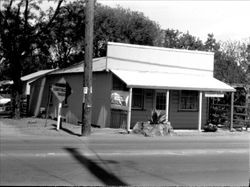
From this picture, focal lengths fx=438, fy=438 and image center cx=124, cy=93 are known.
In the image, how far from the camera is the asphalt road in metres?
8.73

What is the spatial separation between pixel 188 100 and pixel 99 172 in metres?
16.8

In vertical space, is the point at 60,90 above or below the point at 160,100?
above

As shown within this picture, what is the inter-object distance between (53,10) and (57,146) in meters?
16.6

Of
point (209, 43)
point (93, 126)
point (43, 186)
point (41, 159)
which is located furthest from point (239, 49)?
point (43, 186)

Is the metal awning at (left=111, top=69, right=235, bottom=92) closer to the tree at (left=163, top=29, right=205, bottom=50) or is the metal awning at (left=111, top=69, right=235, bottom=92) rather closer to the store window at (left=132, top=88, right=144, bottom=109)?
the store window at (left=132, top=88, right=144, bottom=109)

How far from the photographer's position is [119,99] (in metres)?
22.8

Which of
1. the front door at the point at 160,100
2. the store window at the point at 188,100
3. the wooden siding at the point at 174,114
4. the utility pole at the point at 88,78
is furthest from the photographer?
the store window at the point at 188,100

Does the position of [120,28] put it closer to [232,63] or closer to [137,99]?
[232,63]

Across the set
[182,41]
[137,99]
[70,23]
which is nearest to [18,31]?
[70,23]

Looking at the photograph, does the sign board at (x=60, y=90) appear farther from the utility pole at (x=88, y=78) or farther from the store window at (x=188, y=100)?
the store window at (x=188, y=100)

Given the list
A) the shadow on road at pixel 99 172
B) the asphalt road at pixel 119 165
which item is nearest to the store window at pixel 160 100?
the asphalt road at pixel 119 165

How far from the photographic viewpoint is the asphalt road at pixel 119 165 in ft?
28.6

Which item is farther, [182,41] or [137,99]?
[182,41]

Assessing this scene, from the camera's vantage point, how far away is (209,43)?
63.7 metres
